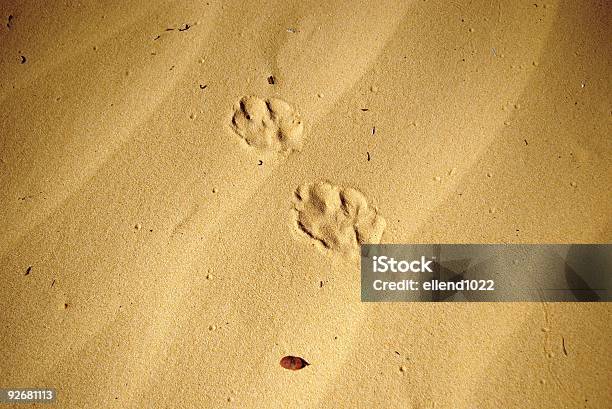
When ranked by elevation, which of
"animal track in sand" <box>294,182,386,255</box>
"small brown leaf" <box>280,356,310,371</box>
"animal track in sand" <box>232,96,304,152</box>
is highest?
"animal track in sand" <box>232,96,304,152</box>

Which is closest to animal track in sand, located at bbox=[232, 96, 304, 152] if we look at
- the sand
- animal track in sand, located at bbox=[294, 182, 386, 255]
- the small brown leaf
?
the sand

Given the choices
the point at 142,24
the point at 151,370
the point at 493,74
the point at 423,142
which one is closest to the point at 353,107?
the point at 423,142

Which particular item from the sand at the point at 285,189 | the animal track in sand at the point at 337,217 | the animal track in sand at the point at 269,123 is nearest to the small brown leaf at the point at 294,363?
the sand at the point at 285,189

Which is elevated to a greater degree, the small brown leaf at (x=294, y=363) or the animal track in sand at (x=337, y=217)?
the animal track in sand at (x=337, y=217)

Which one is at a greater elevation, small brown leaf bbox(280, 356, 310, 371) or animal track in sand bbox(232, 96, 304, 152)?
animal track in sand bbox(232, 96, 304, 152)

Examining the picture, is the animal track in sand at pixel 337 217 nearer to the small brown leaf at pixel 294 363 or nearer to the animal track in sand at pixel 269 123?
the animal track in sand at pixel 269 123

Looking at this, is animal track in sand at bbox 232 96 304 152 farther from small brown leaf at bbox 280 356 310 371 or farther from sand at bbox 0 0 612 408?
small brown leaf at bbox 280 356 310 371

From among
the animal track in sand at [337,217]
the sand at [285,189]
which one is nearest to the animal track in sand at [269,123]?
the sand at [285,189]

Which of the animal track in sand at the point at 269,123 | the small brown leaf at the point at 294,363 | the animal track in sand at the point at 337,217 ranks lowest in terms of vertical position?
the small brown leaf at the point at 294,363
